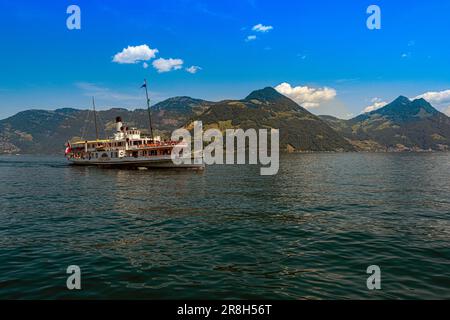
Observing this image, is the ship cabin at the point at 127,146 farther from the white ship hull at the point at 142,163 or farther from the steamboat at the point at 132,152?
the white ship hull at the point at 142,163

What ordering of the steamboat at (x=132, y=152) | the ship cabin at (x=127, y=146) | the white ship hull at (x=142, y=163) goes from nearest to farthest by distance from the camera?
the white ship hull at (x=142, y=163)
the steamboat at (x=132, y=152)
the ship cabin at (x=127, y=146)

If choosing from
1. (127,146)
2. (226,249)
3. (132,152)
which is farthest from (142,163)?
(226,249)

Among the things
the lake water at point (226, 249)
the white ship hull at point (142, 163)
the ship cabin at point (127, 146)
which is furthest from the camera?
the ship cabin at point (127, 146)

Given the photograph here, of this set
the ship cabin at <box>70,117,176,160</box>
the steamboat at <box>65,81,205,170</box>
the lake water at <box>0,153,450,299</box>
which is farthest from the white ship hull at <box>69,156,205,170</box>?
the lake water at <box>0,153,450,299</box>

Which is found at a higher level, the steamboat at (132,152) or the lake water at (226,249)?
the steamboat at (132,152)

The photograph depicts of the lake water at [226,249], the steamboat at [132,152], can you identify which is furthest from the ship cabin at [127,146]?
the lake water at [226,249]

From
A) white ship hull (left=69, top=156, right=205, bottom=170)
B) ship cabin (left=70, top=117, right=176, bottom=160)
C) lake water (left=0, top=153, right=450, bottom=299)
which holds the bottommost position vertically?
lake water (left=0, top=153, right=450, bottom=299)

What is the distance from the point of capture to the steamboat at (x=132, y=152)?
84.9 m

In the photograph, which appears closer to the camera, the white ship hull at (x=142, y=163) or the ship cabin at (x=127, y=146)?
the white ship hull at (x=142, y=163)

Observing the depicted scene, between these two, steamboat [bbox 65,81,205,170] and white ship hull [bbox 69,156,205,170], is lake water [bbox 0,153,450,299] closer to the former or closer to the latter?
white ship hull [bbox 69,156,205,170]

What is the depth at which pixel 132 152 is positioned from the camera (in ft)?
304

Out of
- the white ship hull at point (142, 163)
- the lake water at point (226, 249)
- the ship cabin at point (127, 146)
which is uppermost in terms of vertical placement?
the ship cabin at point (127, 146)

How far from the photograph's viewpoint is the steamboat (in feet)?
278
